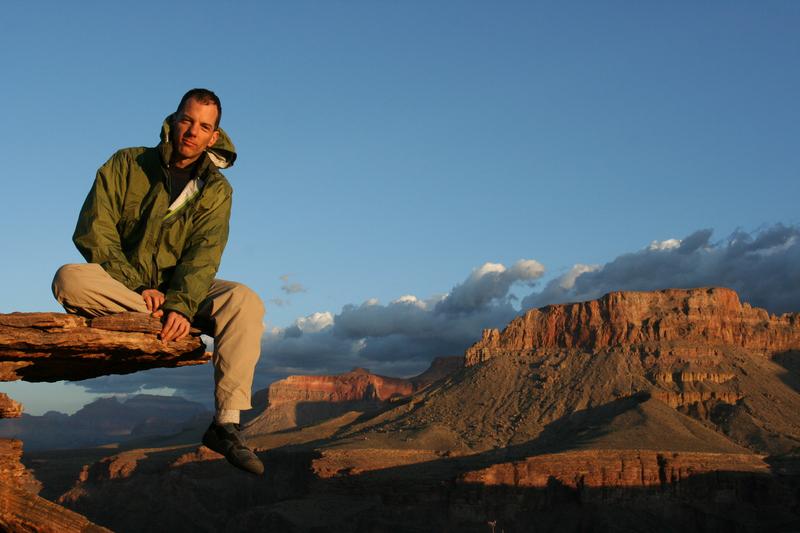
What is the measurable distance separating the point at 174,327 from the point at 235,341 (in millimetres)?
582

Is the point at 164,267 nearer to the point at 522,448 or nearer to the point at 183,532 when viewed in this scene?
the point at 183,532

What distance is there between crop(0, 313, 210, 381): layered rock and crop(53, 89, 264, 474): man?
0.51ft

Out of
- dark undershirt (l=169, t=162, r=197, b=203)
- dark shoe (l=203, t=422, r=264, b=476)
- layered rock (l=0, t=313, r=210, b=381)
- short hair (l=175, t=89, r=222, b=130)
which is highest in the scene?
short hair (l=175, t=89, r=222, b=130)

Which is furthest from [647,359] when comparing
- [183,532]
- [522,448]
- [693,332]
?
[183,532]

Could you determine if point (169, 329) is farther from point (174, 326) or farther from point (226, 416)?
point (226, 416)

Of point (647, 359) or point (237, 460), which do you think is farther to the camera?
point (647, 359)

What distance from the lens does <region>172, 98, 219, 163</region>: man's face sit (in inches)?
344

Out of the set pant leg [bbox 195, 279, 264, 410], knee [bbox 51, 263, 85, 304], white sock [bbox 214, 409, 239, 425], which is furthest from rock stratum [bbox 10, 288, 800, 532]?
knee [bbox 51, 263, 85, 304]

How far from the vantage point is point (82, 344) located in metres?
8.39

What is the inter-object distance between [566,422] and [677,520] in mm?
37920

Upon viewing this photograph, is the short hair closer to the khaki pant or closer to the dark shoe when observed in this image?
the khaki pant

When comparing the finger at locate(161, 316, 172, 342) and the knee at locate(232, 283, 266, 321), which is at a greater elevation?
the knee at locate(232, 283, 266, 321)

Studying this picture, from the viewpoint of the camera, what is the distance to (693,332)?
167000 mm

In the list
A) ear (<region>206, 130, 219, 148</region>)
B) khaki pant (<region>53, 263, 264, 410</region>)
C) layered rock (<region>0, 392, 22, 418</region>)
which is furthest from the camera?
layered rock (<region>0, 392, 22, 418</region>)
